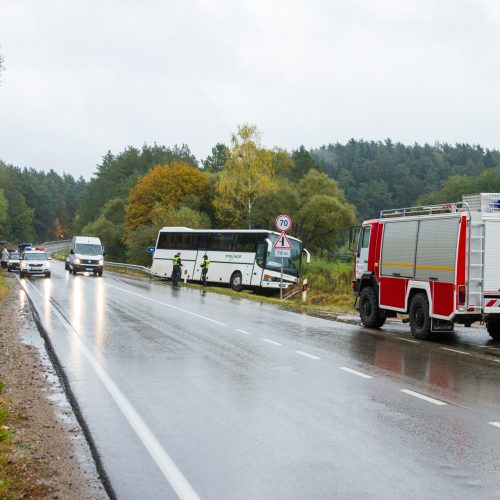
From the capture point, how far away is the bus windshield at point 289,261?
34875 millimetres

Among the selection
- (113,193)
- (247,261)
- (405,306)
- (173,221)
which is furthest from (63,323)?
(113,193)

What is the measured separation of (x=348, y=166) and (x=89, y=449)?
561 feet

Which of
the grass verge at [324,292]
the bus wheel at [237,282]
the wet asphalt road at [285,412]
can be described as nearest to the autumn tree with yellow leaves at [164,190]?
the bus wheel at [237,282]

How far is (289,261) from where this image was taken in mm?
35438

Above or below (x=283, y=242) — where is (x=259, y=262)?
below

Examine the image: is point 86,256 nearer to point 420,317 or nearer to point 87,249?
point 87,249

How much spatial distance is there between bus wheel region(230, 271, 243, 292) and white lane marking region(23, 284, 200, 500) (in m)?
26.1

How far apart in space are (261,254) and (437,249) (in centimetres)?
2073

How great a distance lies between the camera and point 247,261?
35969mm

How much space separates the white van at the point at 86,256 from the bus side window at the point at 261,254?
491 inches

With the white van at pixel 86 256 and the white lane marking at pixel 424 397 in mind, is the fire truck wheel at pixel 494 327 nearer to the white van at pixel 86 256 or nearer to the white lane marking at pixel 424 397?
the white lane marking at pixel 424 397

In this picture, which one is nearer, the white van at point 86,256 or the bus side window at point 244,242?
the bus side window at point 244,242

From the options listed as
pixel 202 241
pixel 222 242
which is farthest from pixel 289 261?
pixel 202 241

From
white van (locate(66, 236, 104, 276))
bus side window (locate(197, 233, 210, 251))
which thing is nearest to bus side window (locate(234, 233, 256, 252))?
bus side window (locate(197, 233, 210, 251))
